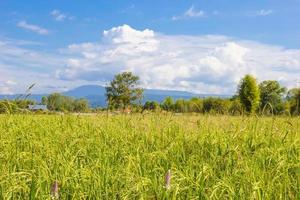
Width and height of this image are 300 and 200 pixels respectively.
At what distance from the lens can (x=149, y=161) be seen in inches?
172

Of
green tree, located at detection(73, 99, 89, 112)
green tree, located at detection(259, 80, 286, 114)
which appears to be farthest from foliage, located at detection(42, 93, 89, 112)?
green tree, located at detection(259, 80, 286, 114)

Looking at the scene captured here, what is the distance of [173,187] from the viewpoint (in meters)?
3.08

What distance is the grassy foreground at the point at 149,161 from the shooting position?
3258mm

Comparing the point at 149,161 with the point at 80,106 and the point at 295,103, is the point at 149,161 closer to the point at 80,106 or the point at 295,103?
the point at 80,106

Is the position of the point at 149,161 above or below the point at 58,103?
below

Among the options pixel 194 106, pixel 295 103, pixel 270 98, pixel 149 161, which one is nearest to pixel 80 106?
pixel 194 106

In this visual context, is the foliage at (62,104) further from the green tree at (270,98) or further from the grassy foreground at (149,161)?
the green tree at (270,98)

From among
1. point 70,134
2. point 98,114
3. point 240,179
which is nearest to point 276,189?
point 240,179

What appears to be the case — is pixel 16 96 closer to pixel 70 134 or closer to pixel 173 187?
pixel 70 134

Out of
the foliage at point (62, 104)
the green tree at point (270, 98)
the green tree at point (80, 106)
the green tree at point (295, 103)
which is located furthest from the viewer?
the green tree at point (80, 106)

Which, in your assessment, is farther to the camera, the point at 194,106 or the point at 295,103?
the point at 295,103

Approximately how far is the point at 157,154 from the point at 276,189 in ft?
5.07

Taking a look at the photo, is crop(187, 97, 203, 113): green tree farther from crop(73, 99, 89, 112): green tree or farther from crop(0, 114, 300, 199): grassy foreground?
crop(73, 99, 89, 112): green tree

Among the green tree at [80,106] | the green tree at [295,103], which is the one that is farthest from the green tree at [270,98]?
the green tree at [80,106]
